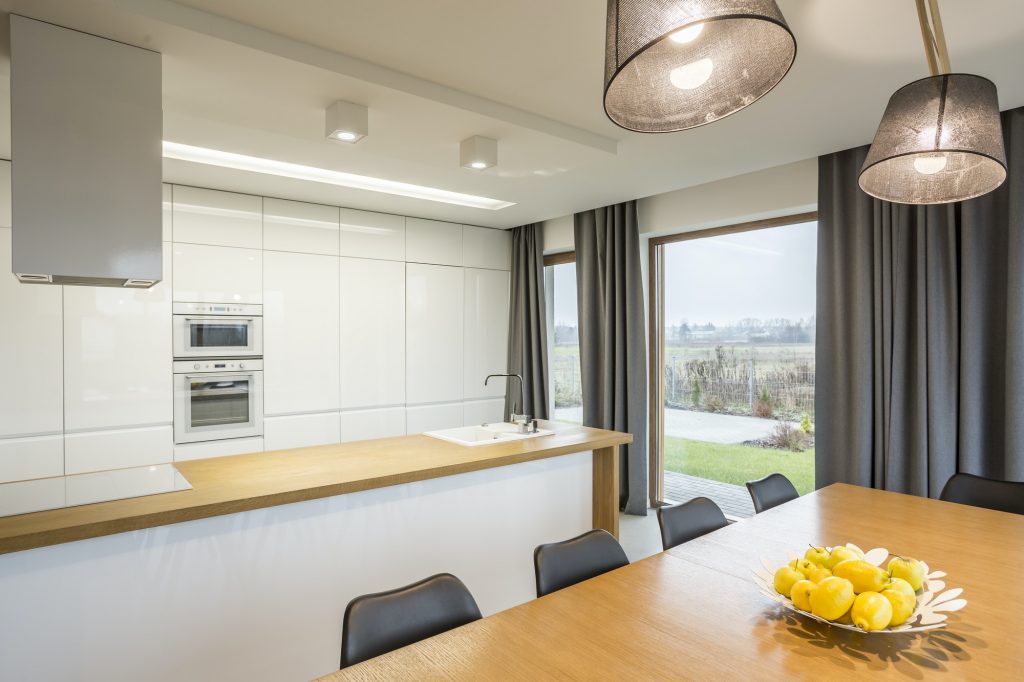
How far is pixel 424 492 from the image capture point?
2.69 m

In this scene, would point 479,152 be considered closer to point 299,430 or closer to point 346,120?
point 346,120

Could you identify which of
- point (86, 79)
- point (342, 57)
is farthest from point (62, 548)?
point (342, 57)

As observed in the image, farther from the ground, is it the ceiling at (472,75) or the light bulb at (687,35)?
the ceiling at (472,75)

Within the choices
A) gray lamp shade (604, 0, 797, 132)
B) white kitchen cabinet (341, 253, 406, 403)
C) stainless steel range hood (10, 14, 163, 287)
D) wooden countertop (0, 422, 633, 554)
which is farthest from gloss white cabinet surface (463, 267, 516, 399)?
gray lamp shade (604, 0, 797, 132)

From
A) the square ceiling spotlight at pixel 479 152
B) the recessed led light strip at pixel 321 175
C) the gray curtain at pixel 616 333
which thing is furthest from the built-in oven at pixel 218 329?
the gray curtain at pixel 616 333

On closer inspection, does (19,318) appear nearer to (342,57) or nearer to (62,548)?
(62,548)

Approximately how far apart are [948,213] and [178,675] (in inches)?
159

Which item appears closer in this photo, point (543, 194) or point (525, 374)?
point (543, 194)

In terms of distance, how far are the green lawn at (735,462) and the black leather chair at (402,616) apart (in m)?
3.26

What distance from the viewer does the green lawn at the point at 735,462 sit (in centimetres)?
407

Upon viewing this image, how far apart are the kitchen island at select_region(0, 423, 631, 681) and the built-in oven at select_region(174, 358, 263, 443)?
1.52 m

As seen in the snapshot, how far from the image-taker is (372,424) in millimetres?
4816

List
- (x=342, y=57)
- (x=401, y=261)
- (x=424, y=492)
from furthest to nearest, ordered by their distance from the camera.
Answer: (x=401, y=261)
(x=424, y=492)
(x=342, y=57)

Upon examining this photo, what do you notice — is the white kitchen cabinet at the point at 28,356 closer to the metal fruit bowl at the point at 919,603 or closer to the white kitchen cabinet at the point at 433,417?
the white kitchen cabinet at the point at 433,417
